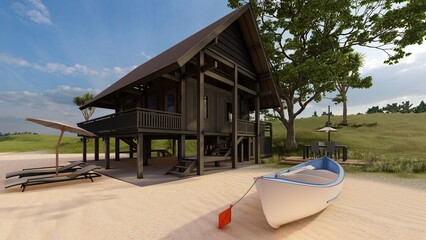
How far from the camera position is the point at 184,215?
4828 millimetres

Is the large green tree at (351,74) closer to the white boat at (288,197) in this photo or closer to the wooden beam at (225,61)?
the wooden beam at (225,61)

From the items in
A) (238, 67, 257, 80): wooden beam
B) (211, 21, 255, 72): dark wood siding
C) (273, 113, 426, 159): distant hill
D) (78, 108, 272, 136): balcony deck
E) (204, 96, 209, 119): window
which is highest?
(211, 21, 255, 72): dark wood siding

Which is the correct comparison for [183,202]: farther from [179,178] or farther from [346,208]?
[346,208]

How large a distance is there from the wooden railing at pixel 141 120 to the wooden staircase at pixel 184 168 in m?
1.83

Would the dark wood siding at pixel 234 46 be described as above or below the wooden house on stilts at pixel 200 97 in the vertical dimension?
above

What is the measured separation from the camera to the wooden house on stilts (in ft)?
31.8

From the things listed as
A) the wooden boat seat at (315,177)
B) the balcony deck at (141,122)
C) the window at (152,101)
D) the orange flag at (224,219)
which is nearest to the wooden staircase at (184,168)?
the balcony deck at (141,122)

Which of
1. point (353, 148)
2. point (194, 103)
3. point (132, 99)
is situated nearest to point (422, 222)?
point (194, 103)

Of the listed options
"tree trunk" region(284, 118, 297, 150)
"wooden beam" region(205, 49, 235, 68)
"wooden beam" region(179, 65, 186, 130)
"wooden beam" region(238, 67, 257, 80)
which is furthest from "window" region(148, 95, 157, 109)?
"tree trunk" region(284, 118, 297, 150)

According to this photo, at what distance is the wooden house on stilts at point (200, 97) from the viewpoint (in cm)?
969

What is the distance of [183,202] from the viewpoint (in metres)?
5.80

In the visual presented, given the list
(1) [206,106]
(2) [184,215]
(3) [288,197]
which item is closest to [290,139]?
(1) [206,106]

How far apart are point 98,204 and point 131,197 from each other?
0.93 meters

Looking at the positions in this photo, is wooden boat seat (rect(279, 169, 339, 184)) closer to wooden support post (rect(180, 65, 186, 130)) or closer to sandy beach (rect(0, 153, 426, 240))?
sandy beach (rect(0, 153, 426, 240))
